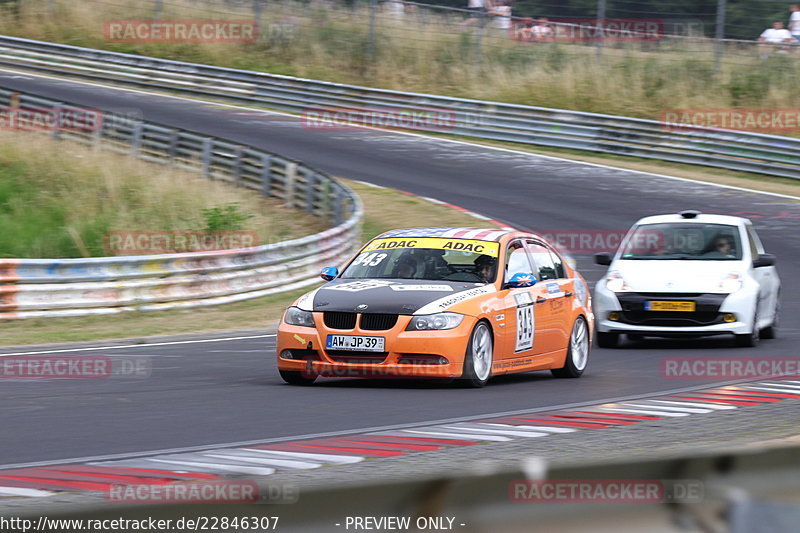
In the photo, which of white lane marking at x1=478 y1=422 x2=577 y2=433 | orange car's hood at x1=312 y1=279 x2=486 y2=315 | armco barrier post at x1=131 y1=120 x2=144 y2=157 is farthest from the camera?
armco barrier post at x1=131 y1=120 x2=144 y2=157

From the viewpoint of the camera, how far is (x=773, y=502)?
3789 millimetres

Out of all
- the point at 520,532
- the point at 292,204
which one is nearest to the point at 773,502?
the point at 520,532

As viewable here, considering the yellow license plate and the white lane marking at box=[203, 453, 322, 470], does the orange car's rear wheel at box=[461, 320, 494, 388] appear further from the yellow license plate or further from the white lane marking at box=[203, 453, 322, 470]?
the yellow license plate

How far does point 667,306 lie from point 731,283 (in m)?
0.80

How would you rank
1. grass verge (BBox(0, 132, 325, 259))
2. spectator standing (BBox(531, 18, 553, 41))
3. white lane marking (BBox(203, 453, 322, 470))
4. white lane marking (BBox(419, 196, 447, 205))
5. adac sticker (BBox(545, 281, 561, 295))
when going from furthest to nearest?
spectator standing (BBox(531, 18, 553, 41)) → white lane marking (BBox(419, 196, 447, 205)) → grass verge (BBox(0, 132, 325, 259)) → adac sticker (BBox(545, 281, 561, 295)) → white lane marking (BBox(203, 453, 322, 470))

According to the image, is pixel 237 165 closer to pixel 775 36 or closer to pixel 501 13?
pixel 501 13

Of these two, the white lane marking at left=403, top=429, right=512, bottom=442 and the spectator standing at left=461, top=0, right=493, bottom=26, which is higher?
the spectator standing at left=461, top=0, right=493, bottom=26

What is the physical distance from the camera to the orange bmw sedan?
1015 centimetres

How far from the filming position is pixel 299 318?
1045 centimetres

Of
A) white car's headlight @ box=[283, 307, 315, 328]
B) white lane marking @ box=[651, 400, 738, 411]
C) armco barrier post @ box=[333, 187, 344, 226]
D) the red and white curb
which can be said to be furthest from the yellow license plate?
armco barrier post @ box=[333, 187, 344, 226]

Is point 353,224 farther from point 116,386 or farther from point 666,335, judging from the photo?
point 116,386

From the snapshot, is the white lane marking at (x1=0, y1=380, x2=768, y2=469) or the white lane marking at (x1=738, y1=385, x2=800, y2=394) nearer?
the white lane marking at (x1=0, y1=380, x2=768, y2=469)

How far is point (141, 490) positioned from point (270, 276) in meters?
13.8

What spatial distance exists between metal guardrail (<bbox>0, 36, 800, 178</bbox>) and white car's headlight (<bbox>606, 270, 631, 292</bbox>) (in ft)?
54.3
